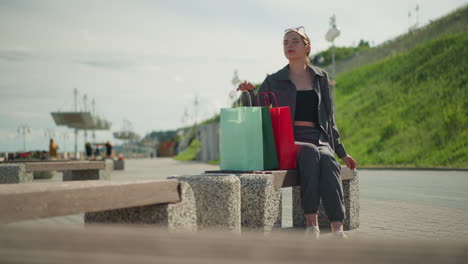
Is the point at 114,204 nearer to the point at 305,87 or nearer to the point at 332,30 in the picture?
the point at 305,87

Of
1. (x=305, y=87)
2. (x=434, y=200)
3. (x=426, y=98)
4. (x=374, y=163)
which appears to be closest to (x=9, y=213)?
(x=305, y=87)

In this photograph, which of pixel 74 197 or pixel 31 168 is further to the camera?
pixel 31 168

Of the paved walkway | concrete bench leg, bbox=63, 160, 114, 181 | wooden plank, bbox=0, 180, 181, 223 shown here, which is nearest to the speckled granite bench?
wooden plank, bbox=0, 180, 181, 223

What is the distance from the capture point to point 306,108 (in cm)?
479

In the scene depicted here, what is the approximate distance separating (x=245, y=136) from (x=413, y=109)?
91.6ft

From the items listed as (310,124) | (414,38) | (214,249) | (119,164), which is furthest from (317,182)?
(414,38)

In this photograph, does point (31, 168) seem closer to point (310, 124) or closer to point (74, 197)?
point (310, 124)

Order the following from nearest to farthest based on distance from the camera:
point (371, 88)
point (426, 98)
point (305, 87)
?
1. point (305, 87)
2. point (426, 98)
3. point (371, 88)

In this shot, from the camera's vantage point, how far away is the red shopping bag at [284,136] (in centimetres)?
404

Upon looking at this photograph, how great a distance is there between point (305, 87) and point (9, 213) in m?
3.46

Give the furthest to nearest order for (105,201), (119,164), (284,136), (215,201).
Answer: (119,164) → (284,136) → (215,201) → (105,201)

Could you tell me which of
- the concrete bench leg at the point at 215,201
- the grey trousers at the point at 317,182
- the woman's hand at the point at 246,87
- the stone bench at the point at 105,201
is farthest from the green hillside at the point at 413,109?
the stone bench at the point at 105,201

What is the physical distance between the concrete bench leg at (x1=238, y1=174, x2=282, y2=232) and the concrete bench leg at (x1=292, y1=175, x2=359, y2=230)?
6.84 ft

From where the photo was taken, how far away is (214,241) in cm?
78
